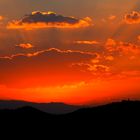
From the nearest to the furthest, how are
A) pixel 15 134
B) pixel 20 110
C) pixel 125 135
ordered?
pixel 125 135, pixel 15 134, pixel 20 110

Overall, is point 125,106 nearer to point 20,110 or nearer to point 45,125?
point 45,125

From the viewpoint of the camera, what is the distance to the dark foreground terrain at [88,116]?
405 feet

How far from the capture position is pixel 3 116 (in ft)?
440

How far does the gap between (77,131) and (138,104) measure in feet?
80.7

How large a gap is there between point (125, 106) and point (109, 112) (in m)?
6.32

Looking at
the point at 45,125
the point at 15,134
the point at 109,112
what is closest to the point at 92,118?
the point at 109,112

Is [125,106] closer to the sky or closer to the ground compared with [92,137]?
closer to the sky

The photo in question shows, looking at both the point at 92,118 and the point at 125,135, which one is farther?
the point at 92,118

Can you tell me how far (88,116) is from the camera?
130000 mm

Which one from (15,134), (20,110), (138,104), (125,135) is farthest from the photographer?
(20,110)

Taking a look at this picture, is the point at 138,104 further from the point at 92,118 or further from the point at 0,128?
the point at 0,128

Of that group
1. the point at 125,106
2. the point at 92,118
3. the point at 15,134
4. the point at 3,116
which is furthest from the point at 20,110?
the point at 125,106

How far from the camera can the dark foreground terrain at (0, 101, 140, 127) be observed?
123500 mm

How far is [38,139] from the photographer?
11700 centimetres
